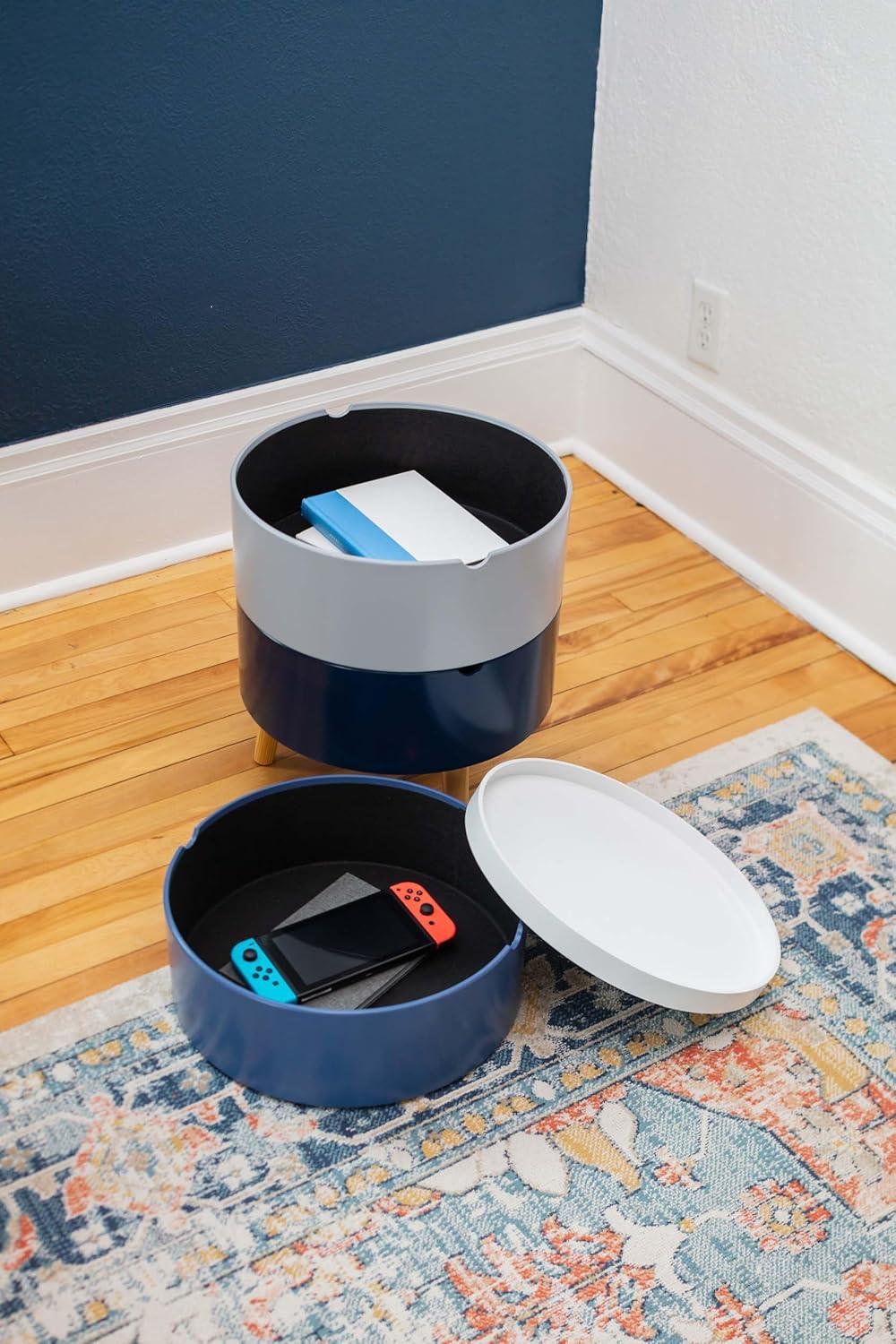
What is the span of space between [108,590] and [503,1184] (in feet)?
3.42

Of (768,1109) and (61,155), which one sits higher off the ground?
(61,155)

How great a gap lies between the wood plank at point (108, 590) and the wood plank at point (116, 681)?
0.52ft

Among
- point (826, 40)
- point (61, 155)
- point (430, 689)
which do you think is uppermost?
point (826, 40)

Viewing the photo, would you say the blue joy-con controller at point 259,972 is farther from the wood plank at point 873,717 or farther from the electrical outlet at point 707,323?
the electrical outlet at point 707,323

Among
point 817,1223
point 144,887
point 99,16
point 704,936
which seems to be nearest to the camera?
point 817,1223

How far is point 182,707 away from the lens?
1671 mm

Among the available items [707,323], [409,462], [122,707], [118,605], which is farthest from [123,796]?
[707,323]

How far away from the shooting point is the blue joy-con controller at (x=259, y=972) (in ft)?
3.93

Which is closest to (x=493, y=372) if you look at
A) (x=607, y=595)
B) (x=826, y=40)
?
(x=607, y=595)

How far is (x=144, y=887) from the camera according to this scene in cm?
142

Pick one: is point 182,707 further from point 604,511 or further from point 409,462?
point 604,511

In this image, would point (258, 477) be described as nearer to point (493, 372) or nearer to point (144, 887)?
point (144, 887)

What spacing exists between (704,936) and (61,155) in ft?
3.84

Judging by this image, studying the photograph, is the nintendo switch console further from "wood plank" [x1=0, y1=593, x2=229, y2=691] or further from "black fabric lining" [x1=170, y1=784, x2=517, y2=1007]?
"wood plank" [x1=0, y1=593, x2=229, y2=691]
